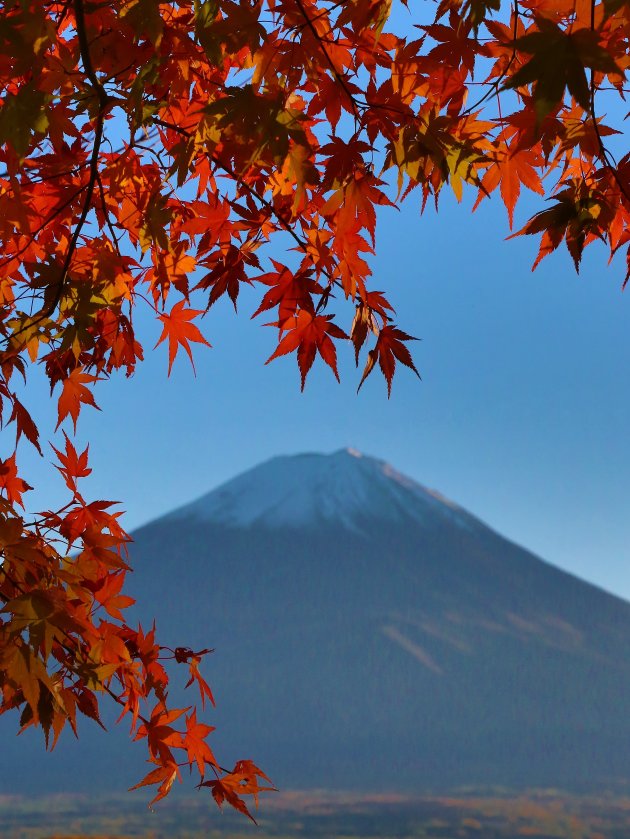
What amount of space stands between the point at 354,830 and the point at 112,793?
1080 cm

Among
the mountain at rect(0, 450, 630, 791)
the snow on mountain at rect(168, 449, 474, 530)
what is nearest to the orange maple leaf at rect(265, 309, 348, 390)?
the mountain at rect(0, 450, 630, 791)

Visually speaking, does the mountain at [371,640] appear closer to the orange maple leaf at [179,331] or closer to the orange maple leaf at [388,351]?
the orange maple leaf at [179,331]

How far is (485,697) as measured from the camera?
4069cm

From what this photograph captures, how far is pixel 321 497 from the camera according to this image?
51.3 m

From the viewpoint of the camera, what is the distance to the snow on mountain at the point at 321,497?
50.4m

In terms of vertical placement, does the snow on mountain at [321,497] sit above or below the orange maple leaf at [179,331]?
above

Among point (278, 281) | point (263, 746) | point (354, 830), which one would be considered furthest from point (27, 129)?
point (263, 746)

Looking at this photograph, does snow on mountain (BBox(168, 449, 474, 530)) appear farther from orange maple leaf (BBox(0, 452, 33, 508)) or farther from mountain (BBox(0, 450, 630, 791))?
Answer: orange maple leaf (BBox(0, 452, 33, 508))

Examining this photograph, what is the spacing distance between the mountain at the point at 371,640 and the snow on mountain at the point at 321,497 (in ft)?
0.38

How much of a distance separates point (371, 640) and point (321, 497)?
10.5 meters

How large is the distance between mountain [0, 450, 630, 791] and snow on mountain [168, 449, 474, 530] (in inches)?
4.6

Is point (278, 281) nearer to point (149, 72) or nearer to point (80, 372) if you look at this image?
point (149, 72)

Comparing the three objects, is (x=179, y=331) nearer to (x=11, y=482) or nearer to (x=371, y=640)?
(x=11, y=482)

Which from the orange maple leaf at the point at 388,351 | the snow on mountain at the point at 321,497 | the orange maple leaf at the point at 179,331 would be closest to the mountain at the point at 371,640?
the snow on mountain at the point at 321,497
